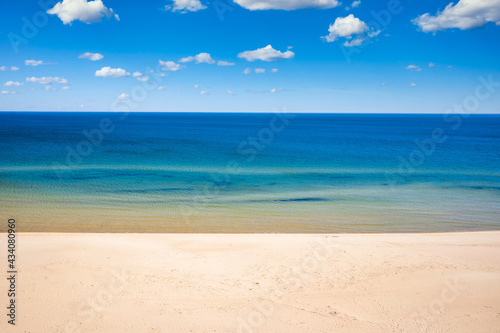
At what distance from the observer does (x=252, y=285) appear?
9859mm

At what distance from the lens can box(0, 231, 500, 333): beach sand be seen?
8125 mm

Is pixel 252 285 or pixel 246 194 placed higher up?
pixel 246 194

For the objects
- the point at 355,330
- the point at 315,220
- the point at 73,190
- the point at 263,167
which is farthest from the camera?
the point at 263,167

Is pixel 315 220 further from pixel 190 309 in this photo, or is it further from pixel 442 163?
pixel 442 163

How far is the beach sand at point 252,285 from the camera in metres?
8.12

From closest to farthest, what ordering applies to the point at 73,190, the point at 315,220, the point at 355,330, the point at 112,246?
the point at 355,330 < the point at 112,246 < the point at 315,220 < the point at 73,190

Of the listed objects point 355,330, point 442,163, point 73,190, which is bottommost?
point 355,330

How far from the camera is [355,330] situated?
311 inches

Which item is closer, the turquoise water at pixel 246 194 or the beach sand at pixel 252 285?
the beach sand at pixel 252 285

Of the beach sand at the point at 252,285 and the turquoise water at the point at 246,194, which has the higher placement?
the turquoise water at the point at 246,194

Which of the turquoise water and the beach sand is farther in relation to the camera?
the turquoise water


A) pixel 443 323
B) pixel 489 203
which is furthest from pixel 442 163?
pixel 443 323

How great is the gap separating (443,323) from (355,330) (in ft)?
8.30

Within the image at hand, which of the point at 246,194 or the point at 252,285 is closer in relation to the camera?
the point at 252,285
